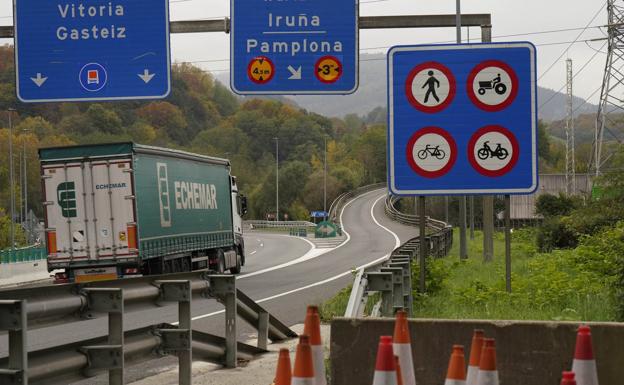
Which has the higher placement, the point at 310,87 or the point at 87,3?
the point at 87,3

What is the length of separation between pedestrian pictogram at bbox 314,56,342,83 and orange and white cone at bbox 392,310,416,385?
9.66 m

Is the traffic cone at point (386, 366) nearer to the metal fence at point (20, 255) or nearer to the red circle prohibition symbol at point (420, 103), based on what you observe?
the red circle prohibition symbol at point (420, 103)

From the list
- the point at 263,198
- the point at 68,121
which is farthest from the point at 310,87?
the point at 263,198

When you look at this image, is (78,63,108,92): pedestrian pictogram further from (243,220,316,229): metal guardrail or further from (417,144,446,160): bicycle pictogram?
(243,220,316,229): metal guardrail

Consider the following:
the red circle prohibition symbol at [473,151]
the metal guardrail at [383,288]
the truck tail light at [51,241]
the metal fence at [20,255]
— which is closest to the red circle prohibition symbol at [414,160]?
the red circle prohibition symbol at [473,151]

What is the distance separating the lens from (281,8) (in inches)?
635

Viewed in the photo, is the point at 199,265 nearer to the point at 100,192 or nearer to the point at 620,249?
the point at 100,192

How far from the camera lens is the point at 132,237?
25.9 meters

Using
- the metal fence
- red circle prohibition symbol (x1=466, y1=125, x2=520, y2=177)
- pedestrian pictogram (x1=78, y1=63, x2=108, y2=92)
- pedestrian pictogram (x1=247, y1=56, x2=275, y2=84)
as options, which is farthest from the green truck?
red circle prohibition symbol (x1=466, y1=125, x2=520, y2=177)

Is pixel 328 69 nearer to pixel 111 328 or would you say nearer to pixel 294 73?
pixel 294 73

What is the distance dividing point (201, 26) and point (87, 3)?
1736 millimetres

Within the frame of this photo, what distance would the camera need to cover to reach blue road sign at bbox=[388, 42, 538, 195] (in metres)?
11.3

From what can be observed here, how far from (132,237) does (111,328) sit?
17.6 m

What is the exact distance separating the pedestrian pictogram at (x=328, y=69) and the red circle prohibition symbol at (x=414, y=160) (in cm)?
519
